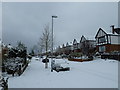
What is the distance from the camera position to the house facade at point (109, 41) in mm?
45094

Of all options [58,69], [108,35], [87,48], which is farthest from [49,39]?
[108,35]

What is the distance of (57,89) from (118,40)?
41.3m

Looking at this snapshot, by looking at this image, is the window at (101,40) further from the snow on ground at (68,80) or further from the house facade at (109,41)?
the snow on ground at (68,80)

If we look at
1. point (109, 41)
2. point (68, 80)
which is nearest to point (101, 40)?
point (109, 41)

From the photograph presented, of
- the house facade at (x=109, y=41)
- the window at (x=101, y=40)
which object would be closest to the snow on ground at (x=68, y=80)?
the house facade at (x=109, y=41)

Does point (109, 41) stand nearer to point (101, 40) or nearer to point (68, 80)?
point (101, 40)

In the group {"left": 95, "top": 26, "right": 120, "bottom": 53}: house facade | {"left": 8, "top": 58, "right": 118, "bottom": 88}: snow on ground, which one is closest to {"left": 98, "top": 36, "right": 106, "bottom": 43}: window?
{"left": 95, "top": 26, "right": 120, "bottom": 53}: house facade

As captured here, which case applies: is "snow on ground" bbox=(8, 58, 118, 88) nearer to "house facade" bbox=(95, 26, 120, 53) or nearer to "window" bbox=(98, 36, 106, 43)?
"house facade" bbox=(95, 26, 120, 53)

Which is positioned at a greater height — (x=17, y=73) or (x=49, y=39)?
(x=49, y=39)

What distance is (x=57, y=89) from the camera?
9.40 metres

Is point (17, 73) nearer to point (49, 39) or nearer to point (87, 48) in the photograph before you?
point (49, 39)

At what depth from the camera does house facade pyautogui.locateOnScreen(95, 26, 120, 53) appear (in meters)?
45.1

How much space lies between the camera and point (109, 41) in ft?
148

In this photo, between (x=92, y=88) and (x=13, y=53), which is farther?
(x=13, y=53)
